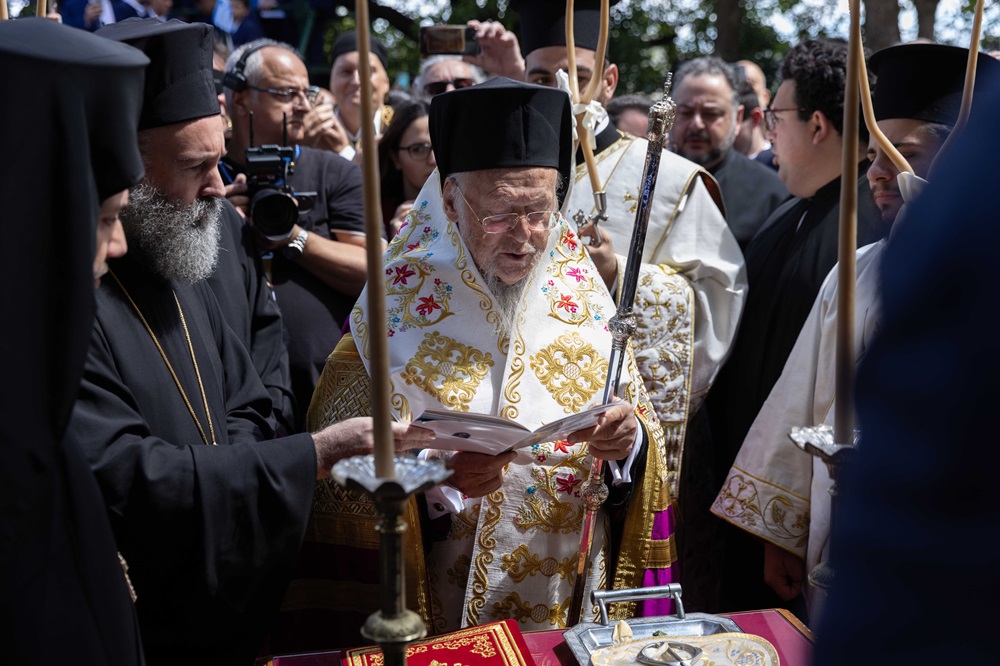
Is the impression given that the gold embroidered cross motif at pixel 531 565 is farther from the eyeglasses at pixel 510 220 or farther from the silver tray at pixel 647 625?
the eyeglasses at pixel 510 220

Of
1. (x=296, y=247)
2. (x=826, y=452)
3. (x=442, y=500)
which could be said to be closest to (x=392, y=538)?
(x=826, y=452)

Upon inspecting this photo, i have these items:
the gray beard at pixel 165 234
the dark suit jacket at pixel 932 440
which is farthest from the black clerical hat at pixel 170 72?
the dark suit jacket at pixel 932 440

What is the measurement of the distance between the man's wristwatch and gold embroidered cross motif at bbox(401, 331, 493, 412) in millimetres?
1145

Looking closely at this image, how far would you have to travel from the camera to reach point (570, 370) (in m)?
3.12

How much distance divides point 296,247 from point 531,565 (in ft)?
5.53

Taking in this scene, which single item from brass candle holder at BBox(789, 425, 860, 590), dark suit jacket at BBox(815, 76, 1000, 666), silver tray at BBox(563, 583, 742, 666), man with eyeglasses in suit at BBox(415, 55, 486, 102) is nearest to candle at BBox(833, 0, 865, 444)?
brass candle holder at BBox(789, 425, 860, 590)

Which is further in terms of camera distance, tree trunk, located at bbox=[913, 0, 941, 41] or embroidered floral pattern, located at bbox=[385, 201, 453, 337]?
tree trunk, located at bbox=[913, 0, 941, 41]

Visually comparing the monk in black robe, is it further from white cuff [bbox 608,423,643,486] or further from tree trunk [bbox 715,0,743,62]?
tree trunk [bbox 715,0,743,62]

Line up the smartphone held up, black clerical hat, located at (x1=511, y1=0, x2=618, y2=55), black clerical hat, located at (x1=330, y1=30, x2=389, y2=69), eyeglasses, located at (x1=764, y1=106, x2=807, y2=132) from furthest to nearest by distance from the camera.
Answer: black clerical hat, located at (x1=330, y1=30, x2=389, y2=69) < the smartphone held up < black clerical hat, located at (x1=511, y1=0, x2=618, y2=55) < eyeglasses, located at (x1=764, y1=106, x2=807, y2=132)

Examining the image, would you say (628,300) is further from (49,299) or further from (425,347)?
(49,299)

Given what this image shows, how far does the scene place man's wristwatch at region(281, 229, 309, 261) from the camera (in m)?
4.00

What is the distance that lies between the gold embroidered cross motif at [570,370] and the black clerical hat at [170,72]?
120cm

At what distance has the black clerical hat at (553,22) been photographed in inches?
187

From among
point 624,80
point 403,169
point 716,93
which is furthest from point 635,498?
point 624,80
